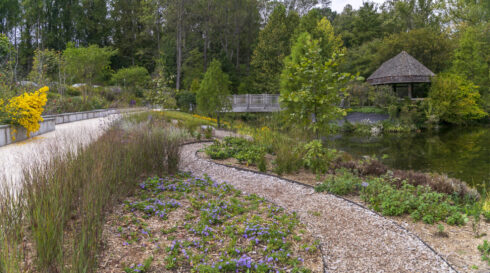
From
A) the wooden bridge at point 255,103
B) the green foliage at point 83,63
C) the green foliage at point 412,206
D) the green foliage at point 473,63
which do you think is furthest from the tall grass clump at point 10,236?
the green foliage at point 473,63

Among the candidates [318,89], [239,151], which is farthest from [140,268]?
[239,151]

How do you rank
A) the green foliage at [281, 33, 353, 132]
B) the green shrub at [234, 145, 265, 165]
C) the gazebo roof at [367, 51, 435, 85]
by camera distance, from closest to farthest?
1. the green foliage at [281, 33, 353, 132]
2. the green shrub at [234, 145, 265, 165]
3. the gazebo roof at [367, 51, 435, 85]

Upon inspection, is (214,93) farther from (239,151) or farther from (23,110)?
(23,110)

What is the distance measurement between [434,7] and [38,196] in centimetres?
3844

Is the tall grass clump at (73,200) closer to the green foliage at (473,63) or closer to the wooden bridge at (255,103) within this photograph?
the wooden bridge at (255,103)

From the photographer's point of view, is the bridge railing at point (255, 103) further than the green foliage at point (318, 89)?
Yes

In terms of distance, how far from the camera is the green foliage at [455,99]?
20.7 m

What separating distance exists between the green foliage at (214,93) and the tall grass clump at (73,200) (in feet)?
28.8

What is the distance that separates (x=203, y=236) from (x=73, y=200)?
4.20ft

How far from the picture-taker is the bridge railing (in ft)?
73.3

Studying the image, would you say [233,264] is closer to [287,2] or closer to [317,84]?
[317,84]

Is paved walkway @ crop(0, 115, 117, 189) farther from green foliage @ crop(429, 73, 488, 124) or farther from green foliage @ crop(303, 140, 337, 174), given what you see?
green foliage @ crop(429, 73, 488, 124)

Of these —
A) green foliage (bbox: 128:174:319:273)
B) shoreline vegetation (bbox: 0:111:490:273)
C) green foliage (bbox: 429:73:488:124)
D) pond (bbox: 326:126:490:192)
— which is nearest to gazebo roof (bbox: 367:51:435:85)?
green foliage (bbox: 429:73:488:124)

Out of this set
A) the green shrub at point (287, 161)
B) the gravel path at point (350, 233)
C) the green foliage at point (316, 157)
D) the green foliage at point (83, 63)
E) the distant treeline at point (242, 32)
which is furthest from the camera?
the distant treeline at point (242, 32)
